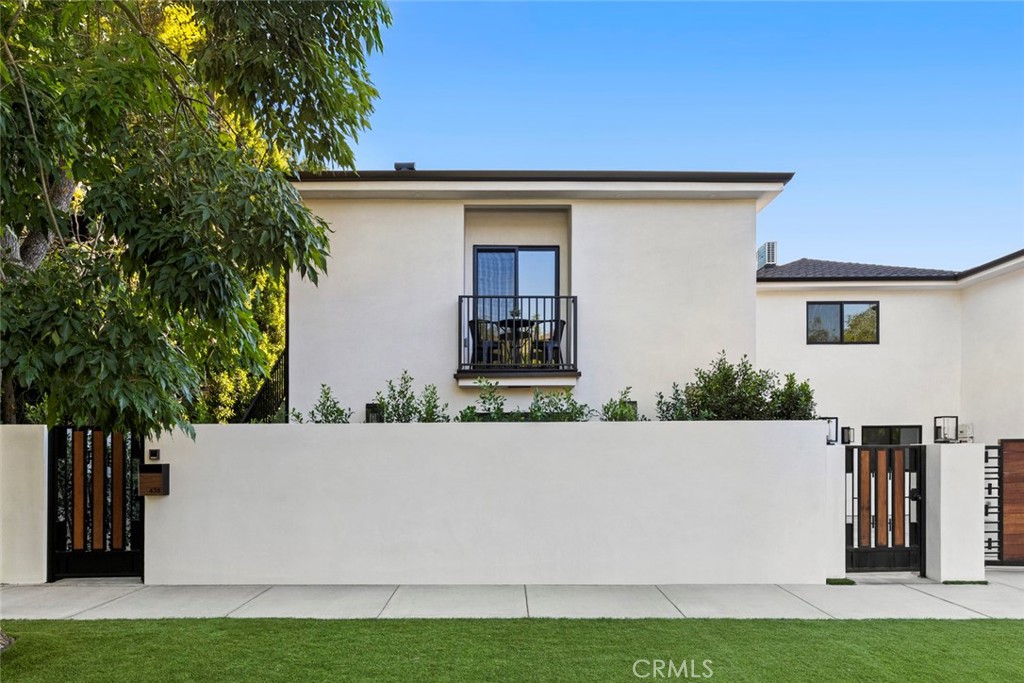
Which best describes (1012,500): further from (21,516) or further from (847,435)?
(21,516)

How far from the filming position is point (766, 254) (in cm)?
1370

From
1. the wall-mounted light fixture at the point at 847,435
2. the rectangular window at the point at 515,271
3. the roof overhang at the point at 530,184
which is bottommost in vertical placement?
the wall-mounted light fixture at the point at 847,435

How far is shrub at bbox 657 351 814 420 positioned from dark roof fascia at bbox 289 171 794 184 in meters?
3.20

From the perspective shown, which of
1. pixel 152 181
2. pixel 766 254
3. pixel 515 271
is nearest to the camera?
pixel 152 181

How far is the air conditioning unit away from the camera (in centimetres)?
1360

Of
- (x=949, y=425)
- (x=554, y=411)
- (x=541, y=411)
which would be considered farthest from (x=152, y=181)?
(x=949, y=425)

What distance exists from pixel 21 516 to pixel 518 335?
268 inches

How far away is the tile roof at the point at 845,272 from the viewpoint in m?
12.4

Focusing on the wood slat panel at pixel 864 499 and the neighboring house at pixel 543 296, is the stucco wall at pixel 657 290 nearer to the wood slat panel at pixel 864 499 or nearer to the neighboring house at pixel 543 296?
the neighboring house at pixel 543 296

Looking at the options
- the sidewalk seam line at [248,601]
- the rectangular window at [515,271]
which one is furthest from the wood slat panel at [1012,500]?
the sidewalk seam line at [248,601]

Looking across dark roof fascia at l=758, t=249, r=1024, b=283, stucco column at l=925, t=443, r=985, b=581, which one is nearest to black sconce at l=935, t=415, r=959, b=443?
dark roof fascia at l=758, t=249, r=1024, b=283

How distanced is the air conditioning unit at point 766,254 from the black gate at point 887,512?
26.0 feet

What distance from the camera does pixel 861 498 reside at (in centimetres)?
638

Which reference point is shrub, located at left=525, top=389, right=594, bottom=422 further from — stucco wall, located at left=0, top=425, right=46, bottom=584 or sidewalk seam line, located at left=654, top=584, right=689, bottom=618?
stucco wall, located at left=0, top=425, right=46, bottom=584
